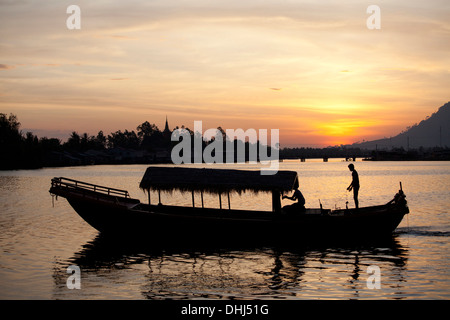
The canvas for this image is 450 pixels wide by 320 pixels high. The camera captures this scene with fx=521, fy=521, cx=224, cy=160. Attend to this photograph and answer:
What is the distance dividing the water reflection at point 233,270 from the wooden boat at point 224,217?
Result: 2.15ft

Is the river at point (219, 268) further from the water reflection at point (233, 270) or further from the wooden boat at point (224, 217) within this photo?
the wooden boat at point (224, 217)

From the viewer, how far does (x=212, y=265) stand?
18500 mm

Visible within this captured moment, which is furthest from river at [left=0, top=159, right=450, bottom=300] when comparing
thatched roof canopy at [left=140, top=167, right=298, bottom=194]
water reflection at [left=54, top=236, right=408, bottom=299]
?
thatched roof canopy at [left=140, top=167, right=298, bottom=194]

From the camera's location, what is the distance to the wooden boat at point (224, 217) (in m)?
21.4

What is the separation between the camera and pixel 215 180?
22062mm

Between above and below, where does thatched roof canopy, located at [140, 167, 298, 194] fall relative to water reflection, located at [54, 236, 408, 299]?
above

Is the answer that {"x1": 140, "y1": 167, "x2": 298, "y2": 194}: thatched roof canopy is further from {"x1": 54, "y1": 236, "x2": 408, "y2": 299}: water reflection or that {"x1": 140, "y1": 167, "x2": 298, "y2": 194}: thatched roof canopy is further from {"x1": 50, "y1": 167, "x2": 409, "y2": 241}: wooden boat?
{"x1": 54, "y1": 236, "x2": 408, "y2": 299}: water reflection

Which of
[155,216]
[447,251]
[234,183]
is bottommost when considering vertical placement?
[447,251]

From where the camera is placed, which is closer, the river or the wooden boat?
the river

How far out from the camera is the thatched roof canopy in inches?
851
